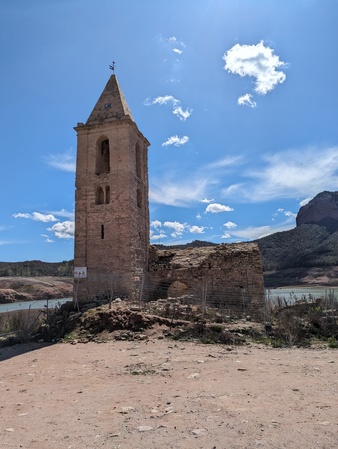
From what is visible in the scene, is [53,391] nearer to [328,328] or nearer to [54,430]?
[54,430]

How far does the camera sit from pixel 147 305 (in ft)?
46.0

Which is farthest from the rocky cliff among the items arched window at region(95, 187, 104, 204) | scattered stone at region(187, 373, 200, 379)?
scattered stone at region(187, 373, 200, 379)

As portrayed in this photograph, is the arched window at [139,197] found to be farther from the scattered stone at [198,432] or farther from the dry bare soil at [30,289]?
the dry bare soil at [30,289]

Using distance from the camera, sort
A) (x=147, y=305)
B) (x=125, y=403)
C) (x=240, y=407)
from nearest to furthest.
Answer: (x=240, y=407) < (x=125, y=403) < (x=147, y=305)

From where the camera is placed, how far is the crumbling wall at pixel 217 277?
54.9 feet

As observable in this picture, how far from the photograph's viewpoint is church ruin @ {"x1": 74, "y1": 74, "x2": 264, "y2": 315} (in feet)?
54.8

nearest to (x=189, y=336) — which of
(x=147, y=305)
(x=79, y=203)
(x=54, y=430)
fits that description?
(x=147, y=305)

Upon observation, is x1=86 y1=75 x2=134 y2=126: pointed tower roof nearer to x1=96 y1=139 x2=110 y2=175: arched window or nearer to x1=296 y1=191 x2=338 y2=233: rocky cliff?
x1=96 y1=139 x2=110 y2=175: arched window

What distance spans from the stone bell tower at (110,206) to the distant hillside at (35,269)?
122 feet

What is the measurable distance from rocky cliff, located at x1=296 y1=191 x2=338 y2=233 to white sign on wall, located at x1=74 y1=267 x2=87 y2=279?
255ft

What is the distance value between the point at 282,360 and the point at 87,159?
13.8 metres

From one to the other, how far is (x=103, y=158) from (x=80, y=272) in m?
6.52

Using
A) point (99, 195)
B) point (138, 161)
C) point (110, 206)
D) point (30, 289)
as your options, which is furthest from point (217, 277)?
point (30, 289)

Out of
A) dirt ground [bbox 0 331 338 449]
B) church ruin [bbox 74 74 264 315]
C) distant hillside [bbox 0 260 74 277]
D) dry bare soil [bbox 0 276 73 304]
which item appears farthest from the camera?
distant hillside [bbox 0 260 74 277]
